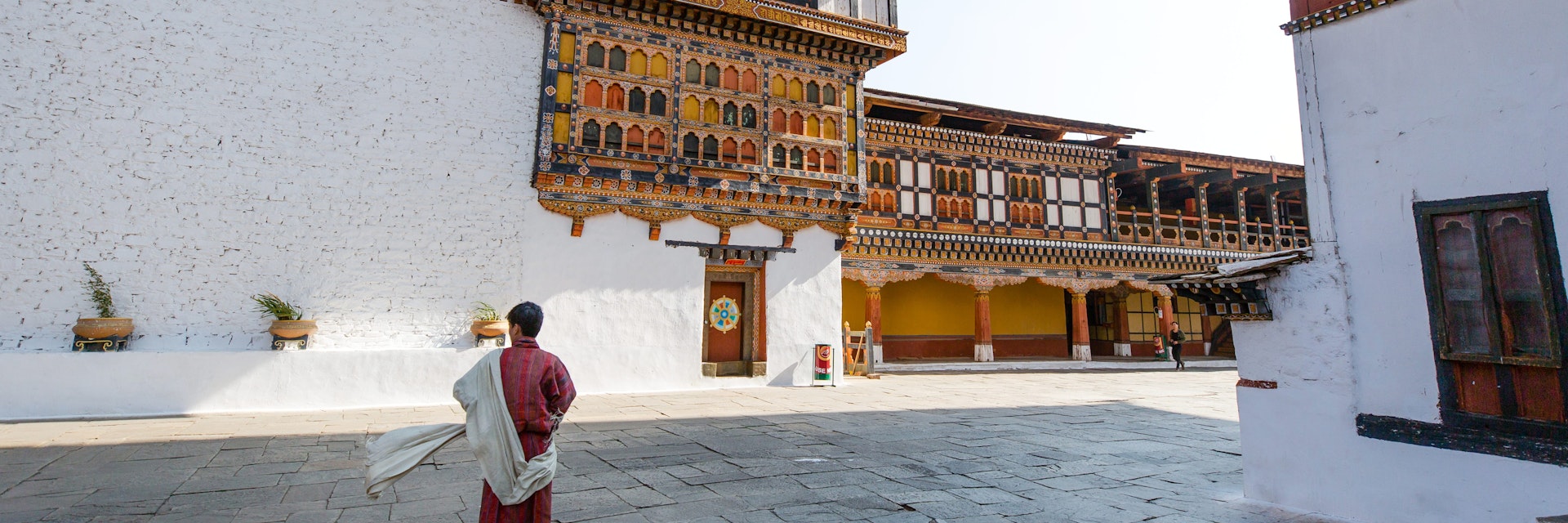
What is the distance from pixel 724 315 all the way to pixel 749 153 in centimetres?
255

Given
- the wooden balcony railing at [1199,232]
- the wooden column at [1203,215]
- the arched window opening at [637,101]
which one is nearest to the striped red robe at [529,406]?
the arched window opening at [637,101]

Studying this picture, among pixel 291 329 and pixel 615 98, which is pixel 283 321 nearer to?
pixel 291 329

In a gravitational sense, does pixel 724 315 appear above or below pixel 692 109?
below

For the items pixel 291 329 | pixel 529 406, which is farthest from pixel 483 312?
pixel 529 406

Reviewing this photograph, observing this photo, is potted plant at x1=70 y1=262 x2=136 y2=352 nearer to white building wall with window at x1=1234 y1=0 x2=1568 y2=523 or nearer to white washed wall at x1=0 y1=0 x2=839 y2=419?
white washed wall at x1=0 y1=0 x2=839 y2=419

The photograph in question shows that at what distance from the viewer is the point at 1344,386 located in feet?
12.3

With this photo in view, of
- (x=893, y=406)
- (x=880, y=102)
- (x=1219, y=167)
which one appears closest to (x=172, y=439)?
(x=893, y=406)

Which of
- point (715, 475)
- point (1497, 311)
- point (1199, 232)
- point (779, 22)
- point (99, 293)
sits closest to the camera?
point (1497, 311)

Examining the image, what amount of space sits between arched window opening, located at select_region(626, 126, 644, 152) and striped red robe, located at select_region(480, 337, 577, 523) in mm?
7569

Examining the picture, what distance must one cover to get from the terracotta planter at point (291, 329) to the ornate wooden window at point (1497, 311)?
9.87m

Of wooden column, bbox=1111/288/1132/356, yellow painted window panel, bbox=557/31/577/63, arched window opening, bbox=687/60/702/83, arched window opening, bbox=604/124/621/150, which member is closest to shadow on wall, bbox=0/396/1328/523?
arched window opening, bbox=604/124/621/150

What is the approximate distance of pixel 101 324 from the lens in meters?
7.18

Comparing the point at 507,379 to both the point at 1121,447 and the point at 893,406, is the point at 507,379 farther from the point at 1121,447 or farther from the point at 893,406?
the point at 893,406

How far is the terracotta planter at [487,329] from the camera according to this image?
877 cm
